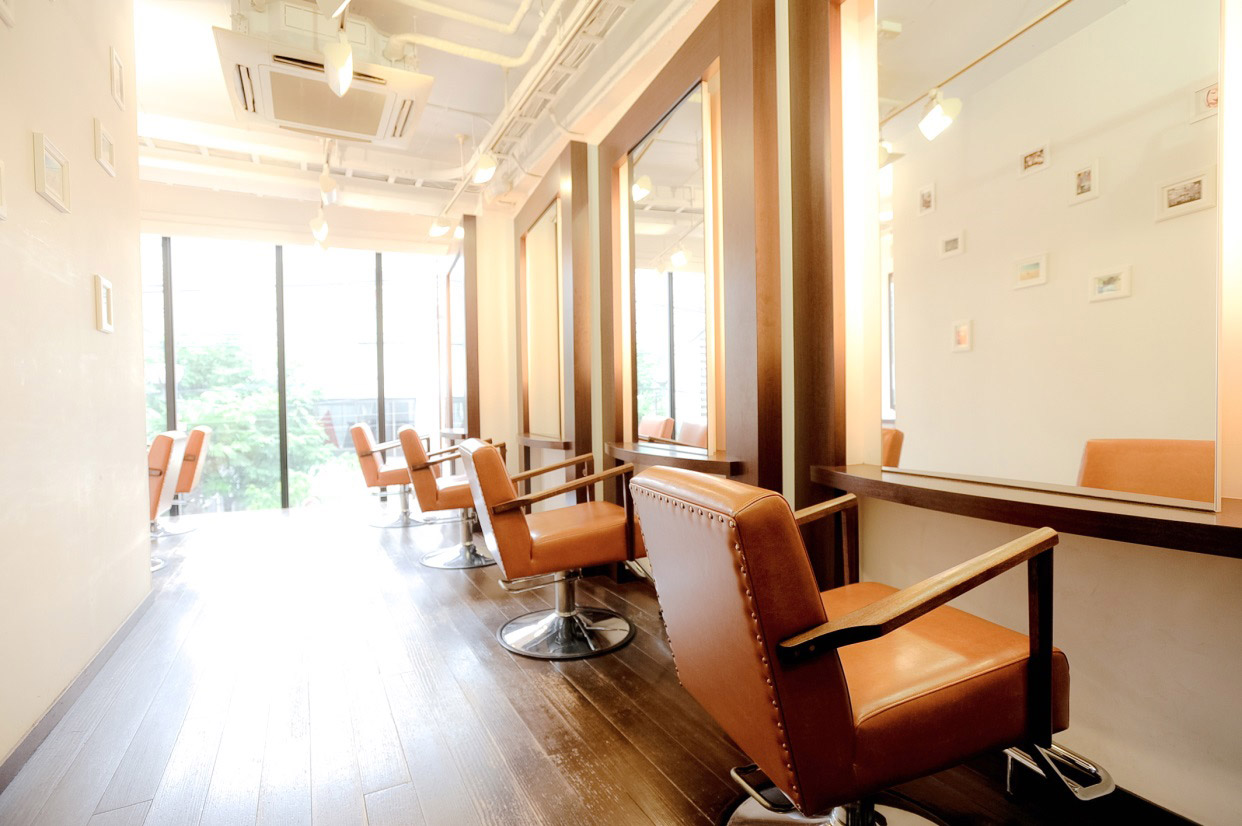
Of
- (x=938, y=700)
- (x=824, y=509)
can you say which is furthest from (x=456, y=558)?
(x=938, y=700)

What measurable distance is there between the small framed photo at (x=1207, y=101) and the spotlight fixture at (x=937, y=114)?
2.03 feet

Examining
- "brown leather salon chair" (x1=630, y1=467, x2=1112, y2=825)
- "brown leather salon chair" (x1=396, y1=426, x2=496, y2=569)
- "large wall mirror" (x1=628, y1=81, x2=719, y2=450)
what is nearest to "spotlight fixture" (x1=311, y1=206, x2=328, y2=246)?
"brown leather salon chair" (x1=396, y1=426, x2=496, y2=569)

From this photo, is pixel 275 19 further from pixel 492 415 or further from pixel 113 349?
pixel 492 415

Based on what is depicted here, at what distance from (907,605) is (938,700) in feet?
0.69

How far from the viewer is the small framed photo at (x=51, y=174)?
6.73 feet

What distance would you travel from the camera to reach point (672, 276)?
3215mm

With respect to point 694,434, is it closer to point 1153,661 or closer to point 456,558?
point 1153,661

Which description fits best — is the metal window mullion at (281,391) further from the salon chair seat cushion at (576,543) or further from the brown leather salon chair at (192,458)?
the salon chair seat cushion at (576,543)

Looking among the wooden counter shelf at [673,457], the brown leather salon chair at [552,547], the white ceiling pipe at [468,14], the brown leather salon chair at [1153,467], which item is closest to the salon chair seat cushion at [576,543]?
the brown leather salon chair at [552,547]

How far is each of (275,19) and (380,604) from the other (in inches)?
124

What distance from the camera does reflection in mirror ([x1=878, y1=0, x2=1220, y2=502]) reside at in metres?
1.37

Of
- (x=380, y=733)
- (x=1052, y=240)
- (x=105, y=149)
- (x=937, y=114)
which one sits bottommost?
(x=380, y=733)

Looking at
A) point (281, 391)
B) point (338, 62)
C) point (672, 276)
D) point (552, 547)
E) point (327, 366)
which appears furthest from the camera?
point (327, 366)

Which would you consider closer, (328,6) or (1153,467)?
(1153,467)
